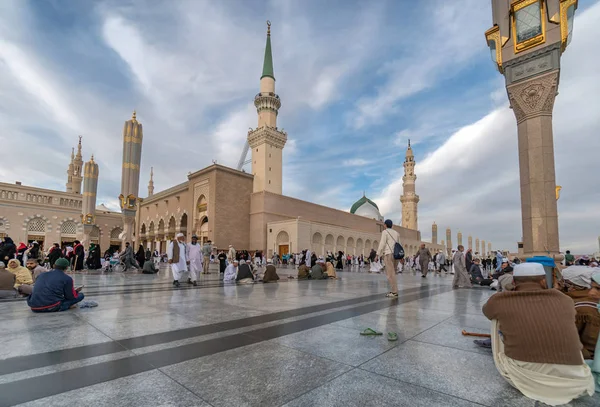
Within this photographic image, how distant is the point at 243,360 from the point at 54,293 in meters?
3.53

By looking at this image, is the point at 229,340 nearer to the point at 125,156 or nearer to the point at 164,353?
the point at 164,353

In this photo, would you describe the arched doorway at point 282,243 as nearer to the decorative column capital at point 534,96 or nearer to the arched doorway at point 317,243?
the arched doorway at point 317,243

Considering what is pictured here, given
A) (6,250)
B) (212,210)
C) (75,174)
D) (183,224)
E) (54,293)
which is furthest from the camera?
(75,174)

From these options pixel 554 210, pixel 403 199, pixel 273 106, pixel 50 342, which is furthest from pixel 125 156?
pixel 403 199

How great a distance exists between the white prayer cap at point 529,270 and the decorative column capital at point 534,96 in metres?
9.57

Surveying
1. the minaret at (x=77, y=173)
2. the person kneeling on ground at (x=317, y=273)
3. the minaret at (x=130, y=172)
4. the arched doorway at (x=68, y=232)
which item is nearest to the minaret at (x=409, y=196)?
the minaret at (x=130, y=172)

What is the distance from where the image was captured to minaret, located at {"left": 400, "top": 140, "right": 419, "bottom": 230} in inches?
2235

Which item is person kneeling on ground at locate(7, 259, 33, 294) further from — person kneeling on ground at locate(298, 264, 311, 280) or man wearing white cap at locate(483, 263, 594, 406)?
man wearing white cap at locate(483, 263, 594, 406)

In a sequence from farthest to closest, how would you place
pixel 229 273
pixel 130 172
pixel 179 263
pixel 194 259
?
pixel 130 172, pixel 229 273, pixel 194 259, pixel 179 263

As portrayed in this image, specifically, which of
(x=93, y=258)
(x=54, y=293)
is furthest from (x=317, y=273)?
(x=93, y=258)

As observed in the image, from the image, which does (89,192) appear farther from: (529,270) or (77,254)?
(529,270)

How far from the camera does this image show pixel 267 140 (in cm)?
3647

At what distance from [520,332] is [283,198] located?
33358mm

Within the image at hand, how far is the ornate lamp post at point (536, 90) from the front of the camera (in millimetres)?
8984
